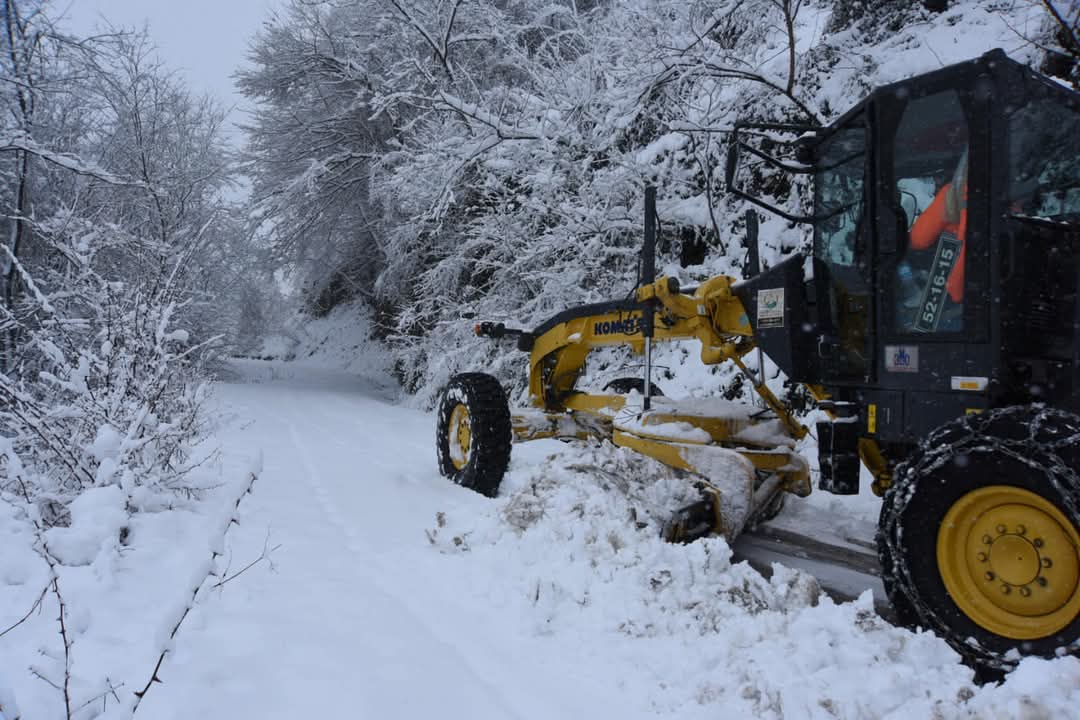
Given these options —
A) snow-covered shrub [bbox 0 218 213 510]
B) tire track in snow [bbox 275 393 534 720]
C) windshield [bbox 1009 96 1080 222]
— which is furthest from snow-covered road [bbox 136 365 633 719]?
windshield [bbox 1009 96 1080 222]

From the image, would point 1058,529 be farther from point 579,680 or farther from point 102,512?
point 102,512

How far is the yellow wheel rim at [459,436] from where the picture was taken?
6273 mm

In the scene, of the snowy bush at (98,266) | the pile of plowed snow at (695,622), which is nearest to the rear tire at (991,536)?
the pile of plowed snow at (695,622)

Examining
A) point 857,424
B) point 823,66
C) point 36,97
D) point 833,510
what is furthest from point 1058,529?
point 36,97

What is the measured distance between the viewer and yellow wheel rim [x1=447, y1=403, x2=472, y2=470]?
6.27 metres

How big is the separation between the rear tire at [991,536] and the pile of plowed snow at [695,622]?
24cm

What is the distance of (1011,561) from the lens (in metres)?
2.67

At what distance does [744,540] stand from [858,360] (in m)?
1.56

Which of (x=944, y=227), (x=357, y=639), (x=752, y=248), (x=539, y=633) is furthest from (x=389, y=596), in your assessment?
(x=944, y=227)

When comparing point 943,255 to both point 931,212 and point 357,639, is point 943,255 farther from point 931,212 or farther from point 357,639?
point 357,639

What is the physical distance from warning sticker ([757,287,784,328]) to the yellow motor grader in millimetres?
16

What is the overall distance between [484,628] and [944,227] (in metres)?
3.03

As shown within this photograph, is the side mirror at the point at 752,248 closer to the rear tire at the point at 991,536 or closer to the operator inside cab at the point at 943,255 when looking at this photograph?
the operator inside cab at the point at 943,255

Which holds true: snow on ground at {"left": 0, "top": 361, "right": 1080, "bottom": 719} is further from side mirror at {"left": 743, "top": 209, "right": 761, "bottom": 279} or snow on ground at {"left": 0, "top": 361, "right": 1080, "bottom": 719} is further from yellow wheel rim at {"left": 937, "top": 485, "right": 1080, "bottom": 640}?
side mirror at {"left": 743, "top": 209, "right": 761, "bottom": 279}
